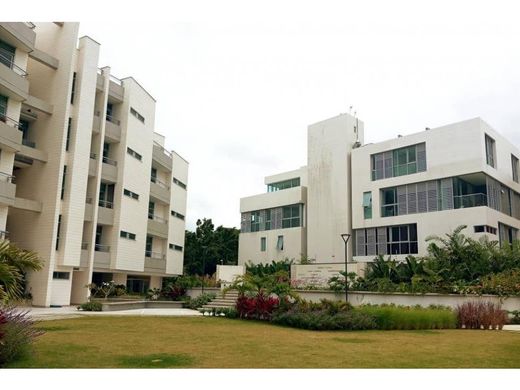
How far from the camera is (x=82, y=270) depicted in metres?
30.4

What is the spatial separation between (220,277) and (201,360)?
25.4 meters

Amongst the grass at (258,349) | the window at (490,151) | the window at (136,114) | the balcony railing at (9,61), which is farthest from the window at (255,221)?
the grass at (258,349)

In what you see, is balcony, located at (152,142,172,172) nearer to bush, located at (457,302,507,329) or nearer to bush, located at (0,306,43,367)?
bush, located at (457,302,507,329)

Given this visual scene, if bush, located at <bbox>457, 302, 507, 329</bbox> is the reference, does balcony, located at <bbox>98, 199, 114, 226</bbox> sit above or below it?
above

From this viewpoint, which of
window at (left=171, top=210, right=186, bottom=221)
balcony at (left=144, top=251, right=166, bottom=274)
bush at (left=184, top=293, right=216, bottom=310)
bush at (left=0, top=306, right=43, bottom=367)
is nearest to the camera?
bush at (left=0, top=306, right=43, bottom=367)

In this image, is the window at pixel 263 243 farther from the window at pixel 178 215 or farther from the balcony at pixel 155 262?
the balcony at pixel 155 262

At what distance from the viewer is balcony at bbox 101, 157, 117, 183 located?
32.5 meters

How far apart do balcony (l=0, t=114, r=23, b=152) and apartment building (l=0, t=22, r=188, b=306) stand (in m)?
0.05

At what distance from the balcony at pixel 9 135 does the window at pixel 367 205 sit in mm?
23427

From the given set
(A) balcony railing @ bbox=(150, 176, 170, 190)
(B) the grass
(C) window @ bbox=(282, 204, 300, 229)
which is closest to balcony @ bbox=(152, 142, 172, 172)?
(A) balcony railing @ bbox=(150, 176, 170, 190)

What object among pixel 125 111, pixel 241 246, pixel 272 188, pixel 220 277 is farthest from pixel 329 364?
pixel 272 188

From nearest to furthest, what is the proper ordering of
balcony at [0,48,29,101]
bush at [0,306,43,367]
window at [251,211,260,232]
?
bush at [0,306,43,367] < balcony at [0,48,29,101] < window at [251,211,260,232]

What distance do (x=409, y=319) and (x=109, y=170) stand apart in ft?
76.6

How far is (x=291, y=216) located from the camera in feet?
135
